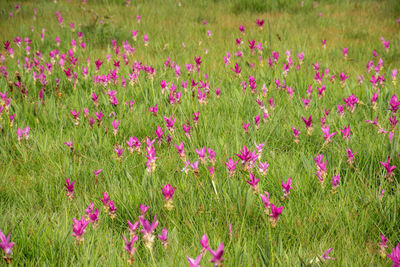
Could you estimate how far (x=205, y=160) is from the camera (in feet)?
6.89

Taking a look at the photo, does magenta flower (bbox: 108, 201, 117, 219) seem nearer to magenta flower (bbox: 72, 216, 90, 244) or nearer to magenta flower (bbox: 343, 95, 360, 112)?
magenta flower (bbox: 72, 216, 90, 244)

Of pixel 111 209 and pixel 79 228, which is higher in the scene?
pixel 79 228

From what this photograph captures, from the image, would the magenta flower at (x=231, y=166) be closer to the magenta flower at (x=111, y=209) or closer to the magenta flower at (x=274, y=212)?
the magenta flower at (x=274, y=212)

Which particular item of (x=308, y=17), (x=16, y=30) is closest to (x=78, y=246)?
(x=16, y=30)

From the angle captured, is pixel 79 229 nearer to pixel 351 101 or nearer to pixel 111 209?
pixel 111 209

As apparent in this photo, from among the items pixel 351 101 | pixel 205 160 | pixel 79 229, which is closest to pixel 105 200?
pixel 79 229

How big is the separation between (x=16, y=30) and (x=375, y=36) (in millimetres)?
5933

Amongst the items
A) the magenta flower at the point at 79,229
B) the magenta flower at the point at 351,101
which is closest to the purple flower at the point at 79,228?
the magenta flower at the point at 79,229

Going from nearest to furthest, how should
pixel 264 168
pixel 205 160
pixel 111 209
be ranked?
1. pixel 111 209
2. pixel 264 168
3. pixel 205 160

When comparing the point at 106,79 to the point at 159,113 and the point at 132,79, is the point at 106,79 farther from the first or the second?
the point at 159,113

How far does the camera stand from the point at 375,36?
5883 mm

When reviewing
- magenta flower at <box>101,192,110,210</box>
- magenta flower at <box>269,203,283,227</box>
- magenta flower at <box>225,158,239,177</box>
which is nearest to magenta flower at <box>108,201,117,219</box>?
magenta flower at <box>101,192,110,210</box>

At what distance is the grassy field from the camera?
1.62 m

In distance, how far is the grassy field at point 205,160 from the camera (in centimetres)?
162
